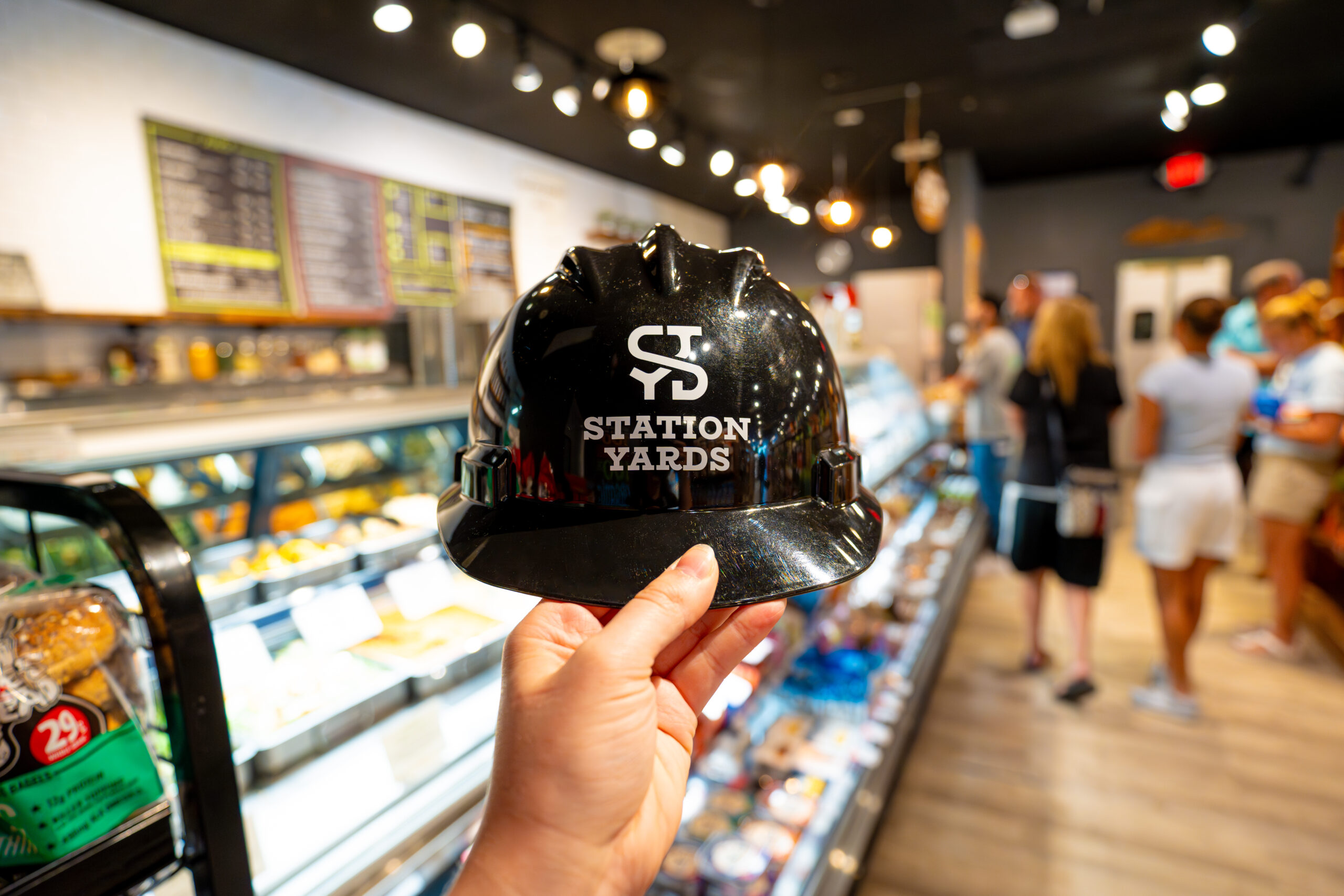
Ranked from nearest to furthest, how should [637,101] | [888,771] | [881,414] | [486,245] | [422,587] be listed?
1. [422,587]
2. [888,771]
3. [637,101]
4. [881,414]
5. [486,245]

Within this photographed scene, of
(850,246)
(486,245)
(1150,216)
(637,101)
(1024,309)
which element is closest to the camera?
(637,101)

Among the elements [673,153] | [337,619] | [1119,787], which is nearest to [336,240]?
[673,153]

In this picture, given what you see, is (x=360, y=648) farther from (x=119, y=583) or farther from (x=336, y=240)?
(x=336, y=240)

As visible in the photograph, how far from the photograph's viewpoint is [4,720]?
581 millimetres

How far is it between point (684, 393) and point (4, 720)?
→ 63 centimetres

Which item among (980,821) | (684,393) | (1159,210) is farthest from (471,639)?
(1159,210)

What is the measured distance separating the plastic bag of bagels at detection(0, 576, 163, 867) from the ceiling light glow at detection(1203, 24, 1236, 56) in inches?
196

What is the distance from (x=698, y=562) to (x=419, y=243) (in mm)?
5385

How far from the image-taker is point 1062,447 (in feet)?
9.85

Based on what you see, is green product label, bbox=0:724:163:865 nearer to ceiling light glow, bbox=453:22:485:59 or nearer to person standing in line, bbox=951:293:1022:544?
ceiling light glow, bbox=453:22:485:59

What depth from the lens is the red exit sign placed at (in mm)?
7359

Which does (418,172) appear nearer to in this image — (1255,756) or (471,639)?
(471,639)

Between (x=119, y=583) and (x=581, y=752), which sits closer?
(x=581, y=752)

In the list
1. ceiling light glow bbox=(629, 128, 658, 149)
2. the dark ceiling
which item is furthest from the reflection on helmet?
ceiling light glow bbox=(629, 128, 658, 149)
